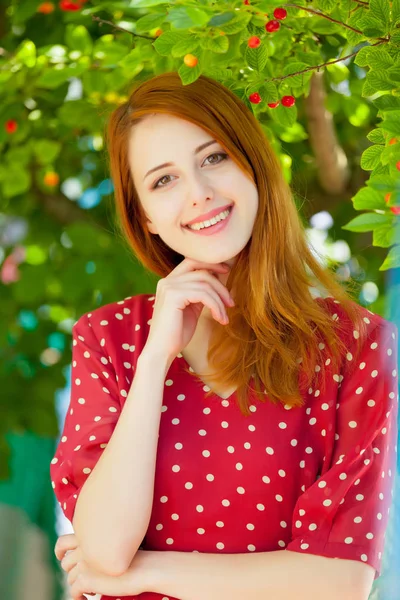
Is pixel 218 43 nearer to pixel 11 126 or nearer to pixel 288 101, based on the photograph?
pixel 288 101

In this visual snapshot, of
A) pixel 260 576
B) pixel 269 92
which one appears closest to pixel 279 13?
pixel 269 92

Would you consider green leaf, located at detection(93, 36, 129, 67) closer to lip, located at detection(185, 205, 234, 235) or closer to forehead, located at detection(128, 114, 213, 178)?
forehead, located at detection(128, 114, 213, 178)

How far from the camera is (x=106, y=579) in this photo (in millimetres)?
1804

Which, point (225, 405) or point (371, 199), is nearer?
point (371, 199)

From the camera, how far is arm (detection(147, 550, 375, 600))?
171cm

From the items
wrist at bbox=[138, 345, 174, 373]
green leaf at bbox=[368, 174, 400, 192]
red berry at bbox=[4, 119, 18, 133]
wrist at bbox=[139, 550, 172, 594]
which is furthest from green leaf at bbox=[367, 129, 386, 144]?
red berry at bbox=[4, 119, 18, 133]

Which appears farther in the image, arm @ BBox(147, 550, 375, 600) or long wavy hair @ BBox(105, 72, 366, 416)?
long wavy hair @ BBox(105, 72, 366, 416)

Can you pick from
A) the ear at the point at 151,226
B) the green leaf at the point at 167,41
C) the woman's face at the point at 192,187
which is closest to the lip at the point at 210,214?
the woman's face at the point at 192,187

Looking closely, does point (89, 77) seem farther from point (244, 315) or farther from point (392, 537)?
point (392, 537)

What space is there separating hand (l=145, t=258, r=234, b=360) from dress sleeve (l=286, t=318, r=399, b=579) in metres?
0.29

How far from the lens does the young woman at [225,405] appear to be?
1.76m

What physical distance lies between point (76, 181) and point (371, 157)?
1921mm

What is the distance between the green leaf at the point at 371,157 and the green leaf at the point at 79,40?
3.88 ft

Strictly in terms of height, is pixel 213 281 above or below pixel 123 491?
above
